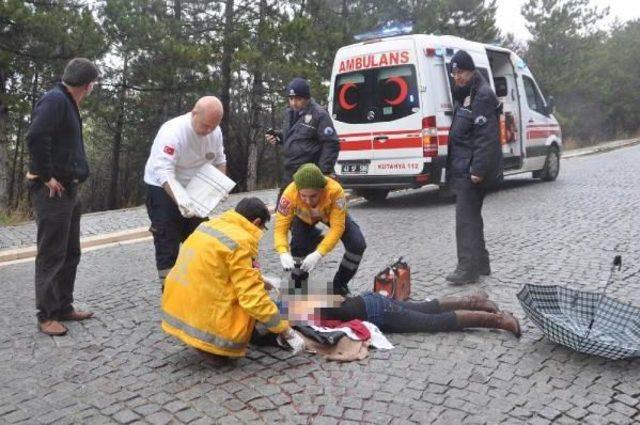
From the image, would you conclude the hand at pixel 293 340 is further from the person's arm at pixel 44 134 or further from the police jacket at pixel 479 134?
the police jacket at pixel 479 134

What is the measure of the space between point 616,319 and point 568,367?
25.2 inches

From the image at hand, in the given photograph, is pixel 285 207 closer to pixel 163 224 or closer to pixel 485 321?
pixel 163 224

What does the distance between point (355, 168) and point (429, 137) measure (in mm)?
1367

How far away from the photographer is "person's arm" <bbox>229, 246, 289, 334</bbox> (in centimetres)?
334

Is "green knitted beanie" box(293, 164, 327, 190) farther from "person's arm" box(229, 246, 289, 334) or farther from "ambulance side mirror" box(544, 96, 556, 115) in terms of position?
"ambulance side mirror" box(544, 96, 556, 115)

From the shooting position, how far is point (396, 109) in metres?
9.57

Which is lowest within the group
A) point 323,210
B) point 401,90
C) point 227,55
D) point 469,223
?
point 469,223

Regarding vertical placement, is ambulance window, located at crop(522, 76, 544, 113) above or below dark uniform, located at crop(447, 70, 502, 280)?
above

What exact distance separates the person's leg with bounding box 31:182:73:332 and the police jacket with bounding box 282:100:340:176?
92.4 inches

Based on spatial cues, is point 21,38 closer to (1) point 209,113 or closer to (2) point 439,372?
(1) point 209,113

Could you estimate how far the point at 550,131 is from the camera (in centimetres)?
1260

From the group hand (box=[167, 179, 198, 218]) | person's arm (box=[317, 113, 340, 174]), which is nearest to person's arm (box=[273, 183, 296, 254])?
hand (box=[167, 179, 198, 218])

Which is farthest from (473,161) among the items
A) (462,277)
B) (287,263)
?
(287,263)

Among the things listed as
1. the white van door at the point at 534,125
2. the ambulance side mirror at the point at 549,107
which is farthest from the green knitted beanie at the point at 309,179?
the ambulance side mirror at the point at 549,107
